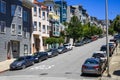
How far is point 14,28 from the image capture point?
50.1 m

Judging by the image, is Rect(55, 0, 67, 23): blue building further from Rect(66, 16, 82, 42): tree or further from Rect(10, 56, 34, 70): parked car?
Rect(10, 56, 34, 70): parked car

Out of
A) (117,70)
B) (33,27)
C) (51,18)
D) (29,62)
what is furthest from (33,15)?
(117,70)

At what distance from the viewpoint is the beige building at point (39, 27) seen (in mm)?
59969

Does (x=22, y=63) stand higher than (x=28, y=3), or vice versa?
(x=28, y=3)

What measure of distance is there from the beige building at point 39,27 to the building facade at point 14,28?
2.84 meters

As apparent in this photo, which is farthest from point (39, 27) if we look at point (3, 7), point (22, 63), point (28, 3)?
point (22, 63)

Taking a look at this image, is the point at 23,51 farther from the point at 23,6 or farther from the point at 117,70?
the point at 117,70

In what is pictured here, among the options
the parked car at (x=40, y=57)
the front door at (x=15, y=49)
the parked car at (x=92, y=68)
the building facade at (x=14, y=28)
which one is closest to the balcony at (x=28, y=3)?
the building facade at (x=14, y=28)

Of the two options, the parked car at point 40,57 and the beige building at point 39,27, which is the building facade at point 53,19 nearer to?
the beige building at point 39,27

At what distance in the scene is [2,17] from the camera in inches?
1821

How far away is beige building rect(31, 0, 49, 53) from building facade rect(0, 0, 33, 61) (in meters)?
2.84

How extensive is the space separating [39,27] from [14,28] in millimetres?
13335

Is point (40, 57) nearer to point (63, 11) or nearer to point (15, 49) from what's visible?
point (15, 49)

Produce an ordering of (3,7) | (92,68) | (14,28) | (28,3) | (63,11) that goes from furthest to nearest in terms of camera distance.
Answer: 1. (63,11)
2. (28,3)
3. (14,28)
4. (3,7)
5. (92,68)
